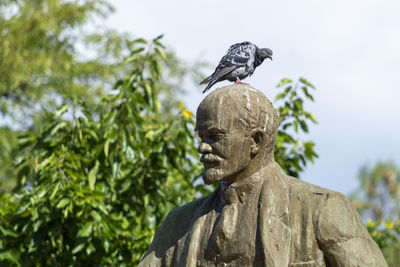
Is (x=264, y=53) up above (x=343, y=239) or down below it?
above

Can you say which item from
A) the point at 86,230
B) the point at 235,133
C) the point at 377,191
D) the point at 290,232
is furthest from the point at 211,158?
the point at 377,191

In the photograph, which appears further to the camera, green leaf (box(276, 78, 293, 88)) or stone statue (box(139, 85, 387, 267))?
green leaf (box(276, 78, 293, 88))

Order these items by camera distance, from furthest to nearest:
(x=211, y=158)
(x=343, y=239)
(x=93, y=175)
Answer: (x=93, y=175) < (x=211, y=158) < (x=343, y=239)

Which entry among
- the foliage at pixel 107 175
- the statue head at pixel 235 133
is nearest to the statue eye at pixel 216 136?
the statue head at pixel 235 133

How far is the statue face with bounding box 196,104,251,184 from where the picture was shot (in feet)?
14.7

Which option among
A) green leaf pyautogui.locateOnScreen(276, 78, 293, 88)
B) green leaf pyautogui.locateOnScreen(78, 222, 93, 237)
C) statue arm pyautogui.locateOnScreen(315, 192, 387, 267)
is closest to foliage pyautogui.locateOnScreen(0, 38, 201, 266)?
green leaf pyautogui.locateOnScreen(78, 222, 93, 237)

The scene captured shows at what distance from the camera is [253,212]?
4387 mm

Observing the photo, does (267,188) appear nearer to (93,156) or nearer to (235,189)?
(235,189)

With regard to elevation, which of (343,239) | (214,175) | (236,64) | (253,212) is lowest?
(343,239)

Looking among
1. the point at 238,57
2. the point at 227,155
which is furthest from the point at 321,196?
the point at 238,57

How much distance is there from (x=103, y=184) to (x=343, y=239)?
427cm

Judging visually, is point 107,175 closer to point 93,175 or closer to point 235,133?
point 93,175

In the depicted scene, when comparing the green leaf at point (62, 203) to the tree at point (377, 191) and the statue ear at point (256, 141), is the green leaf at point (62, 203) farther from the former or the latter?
the tree at point (377, 191)

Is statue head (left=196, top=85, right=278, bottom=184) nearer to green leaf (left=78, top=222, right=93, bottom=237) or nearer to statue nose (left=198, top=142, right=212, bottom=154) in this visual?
statue nose (left=198, top=142, right=212, bottom=154)
